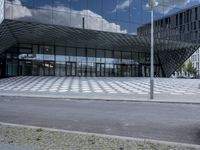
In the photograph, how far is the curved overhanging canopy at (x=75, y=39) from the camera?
33.1 m

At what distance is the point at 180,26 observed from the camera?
5650 cm

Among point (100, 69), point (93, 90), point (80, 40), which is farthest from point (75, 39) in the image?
point (93, 90)

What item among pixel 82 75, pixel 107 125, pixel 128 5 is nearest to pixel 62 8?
pixel 128 5

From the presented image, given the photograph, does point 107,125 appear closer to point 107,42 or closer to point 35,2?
point 35,2

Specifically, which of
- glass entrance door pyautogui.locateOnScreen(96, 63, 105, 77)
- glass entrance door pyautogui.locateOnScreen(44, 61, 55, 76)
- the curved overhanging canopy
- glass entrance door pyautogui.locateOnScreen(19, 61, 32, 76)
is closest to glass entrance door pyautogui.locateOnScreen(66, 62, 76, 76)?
glass entrance door pyautogui.locateOnScreen(44, 61, 55, 76)

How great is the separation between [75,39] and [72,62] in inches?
270

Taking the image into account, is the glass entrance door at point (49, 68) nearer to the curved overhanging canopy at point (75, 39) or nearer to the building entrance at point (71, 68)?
the building entrance at point (71, 68)

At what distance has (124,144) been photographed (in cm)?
654

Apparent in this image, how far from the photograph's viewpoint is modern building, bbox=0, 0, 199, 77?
1270 inches

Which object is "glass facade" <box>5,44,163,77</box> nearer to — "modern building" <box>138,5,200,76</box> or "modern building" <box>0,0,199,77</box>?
"modern building" <box>0,0,199,77</box>

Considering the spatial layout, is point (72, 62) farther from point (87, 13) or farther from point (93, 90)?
point (93, 90)

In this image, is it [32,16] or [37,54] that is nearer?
[32,16]

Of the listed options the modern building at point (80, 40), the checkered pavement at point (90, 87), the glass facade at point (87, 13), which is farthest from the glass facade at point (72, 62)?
the glass facade at point (87, 13)

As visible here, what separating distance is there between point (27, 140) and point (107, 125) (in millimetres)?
3359
